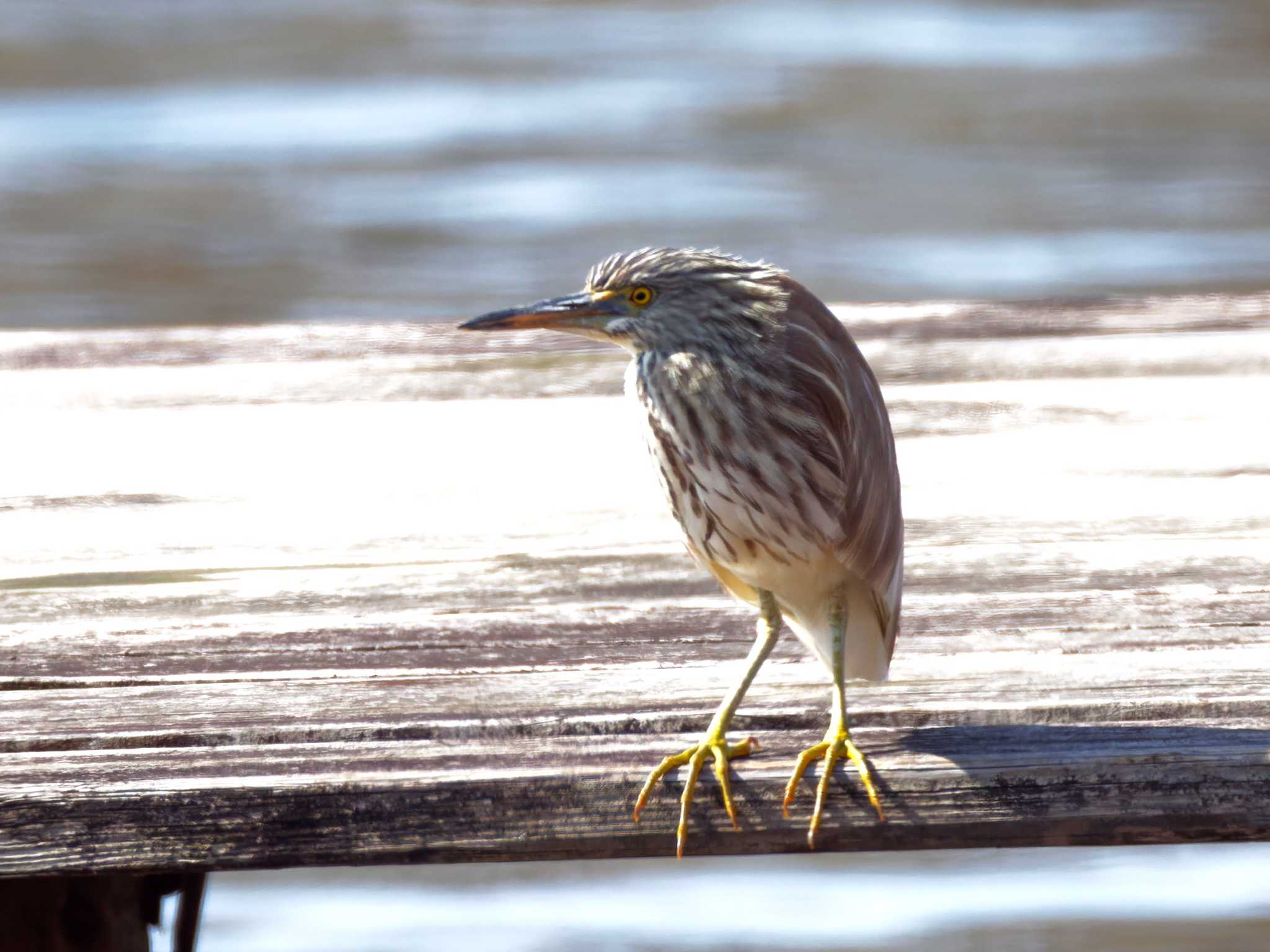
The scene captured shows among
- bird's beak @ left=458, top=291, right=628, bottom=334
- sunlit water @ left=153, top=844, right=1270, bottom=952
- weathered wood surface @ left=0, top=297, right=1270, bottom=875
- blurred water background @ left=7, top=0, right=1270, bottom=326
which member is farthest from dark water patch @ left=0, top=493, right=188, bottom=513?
blurred water background @ left=7, top=0, right=1270, bottom=326

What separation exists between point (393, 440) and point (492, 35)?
7.06m

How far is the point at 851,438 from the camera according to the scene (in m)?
1.82

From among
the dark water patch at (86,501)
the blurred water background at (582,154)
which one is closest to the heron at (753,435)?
the dark water patch at (86,501)

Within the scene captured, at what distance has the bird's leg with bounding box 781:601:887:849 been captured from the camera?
5.84ft

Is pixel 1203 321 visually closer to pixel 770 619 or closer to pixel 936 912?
pixel 936 912

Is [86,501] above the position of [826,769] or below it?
above

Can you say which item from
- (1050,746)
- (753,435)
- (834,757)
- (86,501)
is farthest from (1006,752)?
(86,501)

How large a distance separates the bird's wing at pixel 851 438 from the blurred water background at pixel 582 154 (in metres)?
5.21

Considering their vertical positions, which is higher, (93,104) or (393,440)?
(93,104)

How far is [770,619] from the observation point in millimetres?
1944

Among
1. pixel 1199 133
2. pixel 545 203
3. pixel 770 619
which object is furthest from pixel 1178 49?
pixel 770 619

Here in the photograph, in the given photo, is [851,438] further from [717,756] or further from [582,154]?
[582,154]

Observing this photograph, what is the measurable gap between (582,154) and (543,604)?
6447mm

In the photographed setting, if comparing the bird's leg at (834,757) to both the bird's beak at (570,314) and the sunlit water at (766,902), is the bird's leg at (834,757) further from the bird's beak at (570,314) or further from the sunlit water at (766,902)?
the sunlit water at (766,902)
